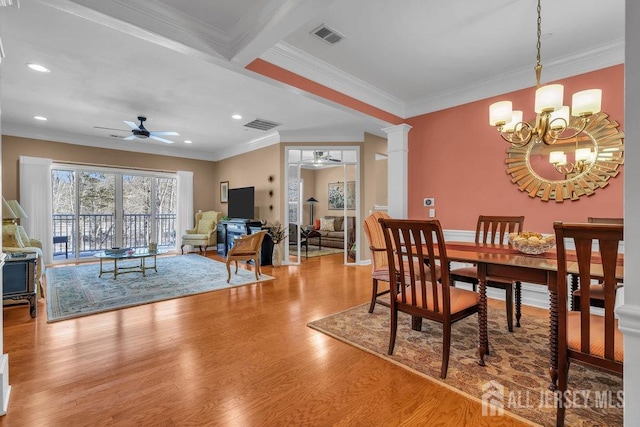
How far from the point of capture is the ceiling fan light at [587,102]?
1.99 metres

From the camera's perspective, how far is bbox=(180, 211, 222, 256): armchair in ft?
23.5

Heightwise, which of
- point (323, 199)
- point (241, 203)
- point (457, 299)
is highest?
point (323, 199)

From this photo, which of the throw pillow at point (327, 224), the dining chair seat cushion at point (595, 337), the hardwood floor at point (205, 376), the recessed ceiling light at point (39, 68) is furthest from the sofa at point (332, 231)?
the dining chair seat cushion at point (595, 337)

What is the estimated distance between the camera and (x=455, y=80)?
11.9 feet

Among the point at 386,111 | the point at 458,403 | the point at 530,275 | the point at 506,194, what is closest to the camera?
the point at 458,403

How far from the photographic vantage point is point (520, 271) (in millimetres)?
1937

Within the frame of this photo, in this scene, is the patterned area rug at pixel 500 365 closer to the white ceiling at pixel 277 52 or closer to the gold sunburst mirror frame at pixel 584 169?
the gold sunburst mirror frame at pixel 584 169

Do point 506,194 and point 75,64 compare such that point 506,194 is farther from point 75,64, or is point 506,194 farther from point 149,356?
point 75,64

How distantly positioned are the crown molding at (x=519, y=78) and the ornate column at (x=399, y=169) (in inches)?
12.3

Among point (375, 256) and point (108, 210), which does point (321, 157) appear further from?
point (108, 210)

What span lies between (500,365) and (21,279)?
432 cm

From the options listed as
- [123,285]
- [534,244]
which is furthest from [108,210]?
[534,244]

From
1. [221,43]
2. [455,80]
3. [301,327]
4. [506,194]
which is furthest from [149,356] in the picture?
[455,80]

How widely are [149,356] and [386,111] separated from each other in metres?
3.82
